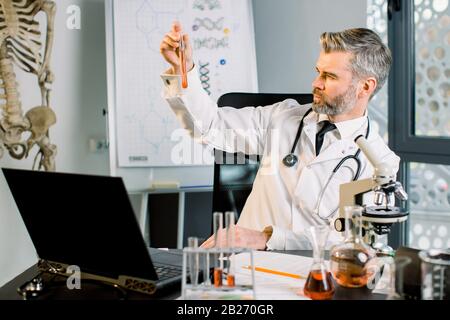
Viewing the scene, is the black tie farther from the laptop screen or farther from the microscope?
the laptop screen

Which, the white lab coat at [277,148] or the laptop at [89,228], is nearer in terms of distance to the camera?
the laptop at [89,228]

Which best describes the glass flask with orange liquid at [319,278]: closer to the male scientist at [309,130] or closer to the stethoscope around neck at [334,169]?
the stethoscope around neck at [334,169]

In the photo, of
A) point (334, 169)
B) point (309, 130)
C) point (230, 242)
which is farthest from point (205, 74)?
point (230, 242)

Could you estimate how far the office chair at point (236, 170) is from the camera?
2055mm

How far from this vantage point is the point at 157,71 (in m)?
2.80

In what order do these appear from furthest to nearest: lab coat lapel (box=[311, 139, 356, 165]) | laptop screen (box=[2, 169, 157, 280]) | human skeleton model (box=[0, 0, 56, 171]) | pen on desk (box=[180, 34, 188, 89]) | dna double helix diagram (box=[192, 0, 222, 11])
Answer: dna double helix diagram (box=[192, 0, 222, 11])
human skeleton model (box=[0, 0, 56, 171])
lab coat lapel (box=[311, 139, 356, 165])
pen on desk (box=[180, 34, 188, 89])
laptop screen (box=[2, 169, 157, 280])

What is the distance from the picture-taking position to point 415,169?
2750 mm

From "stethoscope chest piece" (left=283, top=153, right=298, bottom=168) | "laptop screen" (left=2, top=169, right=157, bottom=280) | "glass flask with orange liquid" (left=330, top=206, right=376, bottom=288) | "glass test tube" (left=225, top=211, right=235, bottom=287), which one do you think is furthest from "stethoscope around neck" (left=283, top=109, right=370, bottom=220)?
"laptop screen" (left=2, top=169, right=157, bottom=280)

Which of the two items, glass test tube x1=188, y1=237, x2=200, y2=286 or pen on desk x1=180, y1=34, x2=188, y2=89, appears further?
pen on desk x1=180, y1=34, x2=188, y2=89

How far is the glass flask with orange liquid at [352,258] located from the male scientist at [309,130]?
1.98ft

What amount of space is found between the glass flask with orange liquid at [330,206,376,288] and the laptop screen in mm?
371

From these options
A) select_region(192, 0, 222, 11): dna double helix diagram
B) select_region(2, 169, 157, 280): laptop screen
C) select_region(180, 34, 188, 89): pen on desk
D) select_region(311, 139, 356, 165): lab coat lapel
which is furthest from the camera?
select_region(192, 0, 222, 11): dna double helix diagram

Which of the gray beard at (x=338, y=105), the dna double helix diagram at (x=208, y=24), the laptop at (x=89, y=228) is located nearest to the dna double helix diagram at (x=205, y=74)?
the dna double helix diagram at (x=208, y=24)

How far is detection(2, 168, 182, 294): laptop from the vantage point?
1099 mm
